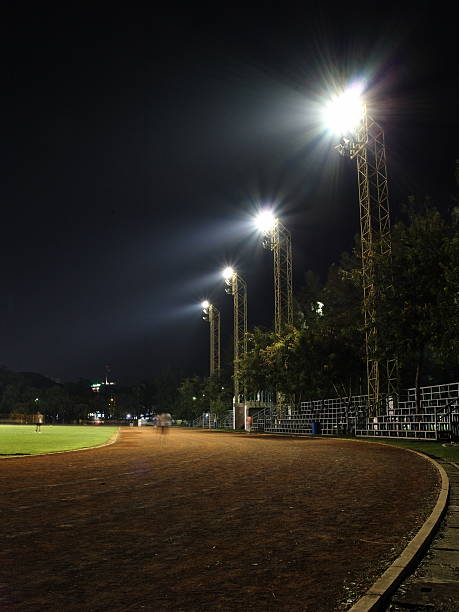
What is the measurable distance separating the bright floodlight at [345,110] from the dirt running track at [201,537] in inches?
1058

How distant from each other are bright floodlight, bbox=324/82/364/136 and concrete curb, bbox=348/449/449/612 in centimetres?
3164

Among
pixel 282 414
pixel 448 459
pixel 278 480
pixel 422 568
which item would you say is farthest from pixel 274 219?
pixel 422 568

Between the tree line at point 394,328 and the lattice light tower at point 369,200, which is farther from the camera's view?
the lattice light tower at point 369,200

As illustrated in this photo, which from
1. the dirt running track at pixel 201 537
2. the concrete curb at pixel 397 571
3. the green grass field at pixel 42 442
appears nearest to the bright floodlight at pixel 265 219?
the green grass field at pixel 42 442

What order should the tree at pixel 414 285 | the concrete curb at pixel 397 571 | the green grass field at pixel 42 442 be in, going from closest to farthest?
1. the concrete curb at pixel 397 571
2. the green grass field at pixel 42 442
3. the tree at pixel 414 285

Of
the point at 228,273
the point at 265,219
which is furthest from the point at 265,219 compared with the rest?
the point at 228,273

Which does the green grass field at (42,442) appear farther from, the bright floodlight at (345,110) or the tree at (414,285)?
the bright floodlight at (345,110)

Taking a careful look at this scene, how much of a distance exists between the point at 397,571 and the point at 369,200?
3447 centimetres

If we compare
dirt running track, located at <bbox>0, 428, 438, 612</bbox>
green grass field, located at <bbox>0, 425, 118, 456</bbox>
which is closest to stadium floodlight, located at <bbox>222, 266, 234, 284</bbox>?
green grass field, located at <bbox>0, 425, 118, 456</bbox>

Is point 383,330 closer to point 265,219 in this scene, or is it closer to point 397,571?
point 265,219

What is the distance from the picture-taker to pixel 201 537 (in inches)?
282

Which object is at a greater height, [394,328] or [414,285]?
[414,285]

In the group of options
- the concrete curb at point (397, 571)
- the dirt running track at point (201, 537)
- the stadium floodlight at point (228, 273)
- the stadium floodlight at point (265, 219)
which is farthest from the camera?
the stadium floodlight at point (228, 273)

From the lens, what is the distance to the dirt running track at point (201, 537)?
16.2 feet
